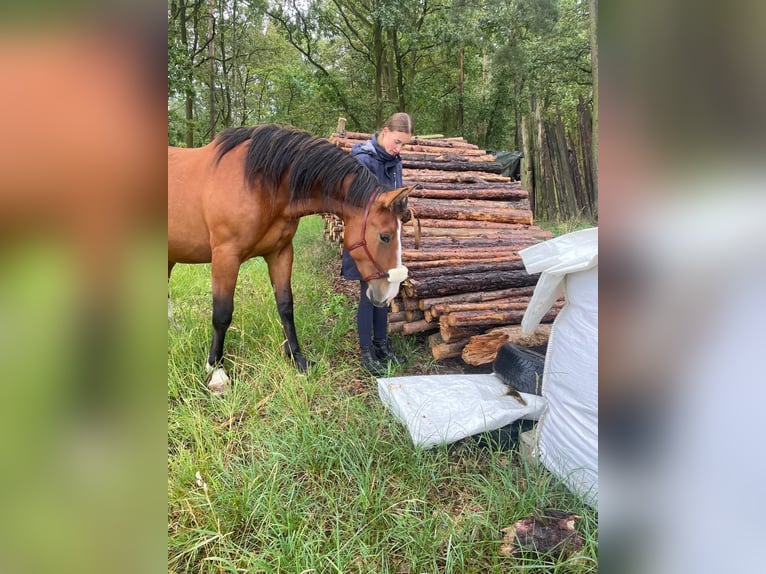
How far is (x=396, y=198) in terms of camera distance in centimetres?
282

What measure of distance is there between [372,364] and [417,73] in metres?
12.7

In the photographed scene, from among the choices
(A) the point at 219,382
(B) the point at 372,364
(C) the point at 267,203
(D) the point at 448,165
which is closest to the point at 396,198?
(C) the point at 267,203

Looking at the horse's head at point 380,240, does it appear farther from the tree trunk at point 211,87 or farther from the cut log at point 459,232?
the tree trunk at point 211,87

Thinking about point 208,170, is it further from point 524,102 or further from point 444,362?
point 524,102

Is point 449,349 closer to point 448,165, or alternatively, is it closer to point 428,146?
point 448,165

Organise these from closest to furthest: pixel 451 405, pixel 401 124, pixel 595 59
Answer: pixel 451 405 → pixel 401 124 → pixel 595 59

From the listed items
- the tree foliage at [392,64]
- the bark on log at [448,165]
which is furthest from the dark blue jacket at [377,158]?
the tree foliage at [392,64]

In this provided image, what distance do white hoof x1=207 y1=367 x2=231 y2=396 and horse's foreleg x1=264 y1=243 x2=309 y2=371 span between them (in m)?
0.51

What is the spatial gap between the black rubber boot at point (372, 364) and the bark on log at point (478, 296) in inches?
25.3

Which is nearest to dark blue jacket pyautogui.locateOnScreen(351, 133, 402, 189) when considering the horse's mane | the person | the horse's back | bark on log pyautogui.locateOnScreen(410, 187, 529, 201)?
the person

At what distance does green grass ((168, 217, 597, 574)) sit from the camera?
158 centimetres
